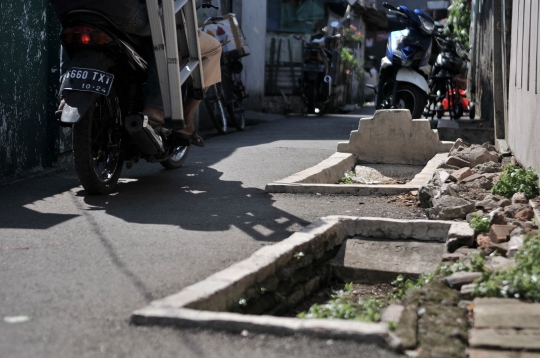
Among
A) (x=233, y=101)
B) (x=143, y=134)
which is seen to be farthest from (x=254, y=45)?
(x=143, y=134)

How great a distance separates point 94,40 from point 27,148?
6.41 feet

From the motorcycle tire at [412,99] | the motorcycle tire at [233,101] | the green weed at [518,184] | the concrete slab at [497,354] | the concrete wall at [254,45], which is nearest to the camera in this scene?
the concrete slab at [497,354]

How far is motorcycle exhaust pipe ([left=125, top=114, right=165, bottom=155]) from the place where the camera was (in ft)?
18.7

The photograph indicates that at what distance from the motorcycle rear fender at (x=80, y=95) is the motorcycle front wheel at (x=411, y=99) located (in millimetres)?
5903

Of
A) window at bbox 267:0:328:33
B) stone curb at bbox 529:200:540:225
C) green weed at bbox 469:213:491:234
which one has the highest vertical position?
window at bbox 267:0:328:33

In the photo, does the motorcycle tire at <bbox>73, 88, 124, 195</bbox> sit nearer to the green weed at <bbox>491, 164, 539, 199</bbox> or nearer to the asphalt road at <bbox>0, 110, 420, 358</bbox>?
the asphalt road at <bbox>0, 110, 420, 358</bbox>

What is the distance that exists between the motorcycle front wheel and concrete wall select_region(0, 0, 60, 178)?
16.4 feet

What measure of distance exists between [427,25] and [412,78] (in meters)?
1.04

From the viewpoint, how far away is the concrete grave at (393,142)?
854 centimetres

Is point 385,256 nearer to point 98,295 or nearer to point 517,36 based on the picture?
point 98,295

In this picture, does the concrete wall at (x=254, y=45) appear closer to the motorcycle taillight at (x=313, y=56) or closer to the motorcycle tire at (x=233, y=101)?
the motorcycle taillight at (x=313, y=56)

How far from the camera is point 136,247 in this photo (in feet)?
13.6

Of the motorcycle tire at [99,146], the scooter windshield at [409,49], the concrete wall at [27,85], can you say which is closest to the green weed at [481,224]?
the motorcycle tire at [99,146]

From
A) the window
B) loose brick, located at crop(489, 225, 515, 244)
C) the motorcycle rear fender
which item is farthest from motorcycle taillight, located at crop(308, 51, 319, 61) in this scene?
loose brick, located at crop(489, 225, 515, 244)
